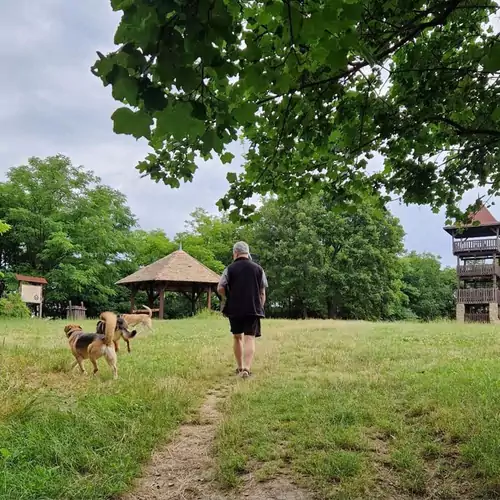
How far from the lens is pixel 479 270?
30.7 metres

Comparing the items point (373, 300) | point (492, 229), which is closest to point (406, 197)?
point (492, 229)

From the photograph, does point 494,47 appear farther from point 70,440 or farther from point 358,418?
point 70,440

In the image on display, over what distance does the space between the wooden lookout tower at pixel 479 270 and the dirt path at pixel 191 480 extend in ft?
91.6

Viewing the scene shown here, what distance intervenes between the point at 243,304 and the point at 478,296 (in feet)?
93.1

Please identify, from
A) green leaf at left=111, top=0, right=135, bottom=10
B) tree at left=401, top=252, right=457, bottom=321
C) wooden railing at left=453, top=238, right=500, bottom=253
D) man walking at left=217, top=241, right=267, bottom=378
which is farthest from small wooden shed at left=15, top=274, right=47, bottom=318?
tree at left=401, top=252, right=457, bottom=321

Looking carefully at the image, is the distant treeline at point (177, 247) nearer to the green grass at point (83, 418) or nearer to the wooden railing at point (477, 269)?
the wooden railing at point (477, 269)

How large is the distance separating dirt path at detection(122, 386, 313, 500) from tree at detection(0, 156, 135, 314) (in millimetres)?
27122

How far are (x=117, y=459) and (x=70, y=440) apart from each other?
43 cm

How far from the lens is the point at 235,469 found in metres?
3.20

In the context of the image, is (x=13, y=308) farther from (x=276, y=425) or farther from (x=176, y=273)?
(x=276, y=425)

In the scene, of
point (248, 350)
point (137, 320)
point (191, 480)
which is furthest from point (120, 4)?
point (137, 320)

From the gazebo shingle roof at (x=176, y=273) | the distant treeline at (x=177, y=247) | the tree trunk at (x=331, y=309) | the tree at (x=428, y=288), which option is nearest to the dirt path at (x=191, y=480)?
the gazebo shingle roof at (x=176, y=273)

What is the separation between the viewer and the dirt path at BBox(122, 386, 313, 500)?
2.88 metres

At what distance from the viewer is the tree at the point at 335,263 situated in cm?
3662
